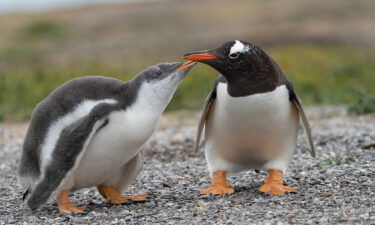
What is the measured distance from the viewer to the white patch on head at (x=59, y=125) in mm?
5262

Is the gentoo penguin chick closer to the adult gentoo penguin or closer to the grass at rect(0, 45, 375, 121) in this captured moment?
the adult gentoo penguin

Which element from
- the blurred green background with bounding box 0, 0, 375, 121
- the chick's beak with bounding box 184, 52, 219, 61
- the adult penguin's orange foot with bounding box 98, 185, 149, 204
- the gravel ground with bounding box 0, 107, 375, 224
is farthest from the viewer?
the blurred green background with bounding box 0, 0, 375, 121

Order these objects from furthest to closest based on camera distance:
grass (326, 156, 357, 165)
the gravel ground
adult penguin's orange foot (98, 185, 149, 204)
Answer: grass (326, 156, 357, 165)
adult penguin's orange foot (98, 185, 149, 204)
the gravel ground

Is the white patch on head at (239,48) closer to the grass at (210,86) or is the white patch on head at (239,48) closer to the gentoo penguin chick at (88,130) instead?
the gentoo penguin chick at (88,130)

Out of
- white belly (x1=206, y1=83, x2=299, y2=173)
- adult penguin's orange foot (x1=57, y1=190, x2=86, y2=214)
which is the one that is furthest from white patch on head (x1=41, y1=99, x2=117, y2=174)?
white belly (x1=206, y1=83, x2=299, y2=173)

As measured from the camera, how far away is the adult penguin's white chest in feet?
17.3

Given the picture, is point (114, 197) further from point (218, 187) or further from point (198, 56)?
point (198, 56)

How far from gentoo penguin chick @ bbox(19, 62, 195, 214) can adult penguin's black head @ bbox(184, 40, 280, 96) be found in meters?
0.23

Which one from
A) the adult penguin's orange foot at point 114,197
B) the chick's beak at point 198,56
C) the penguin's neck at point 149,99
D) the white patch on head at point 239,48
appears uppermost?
the white patch on head at point 239,48

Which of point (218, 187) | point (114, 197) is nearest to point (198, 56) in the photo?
point (218, 187)

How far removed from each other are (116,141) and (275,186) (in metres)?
1.46

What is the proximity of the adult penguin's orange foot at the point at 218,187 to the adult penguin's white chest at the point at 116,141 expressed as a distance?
2.77 ft

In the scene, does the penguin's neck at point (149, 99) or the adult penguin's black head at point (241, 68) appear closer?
the penguin's neck at point (149, 99)

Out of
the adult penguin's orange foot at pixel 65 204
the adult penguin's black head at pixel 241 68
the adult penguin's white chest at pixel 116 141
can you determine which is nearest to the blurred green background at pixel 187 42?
the adult penguin's black head at pixel 241 68
